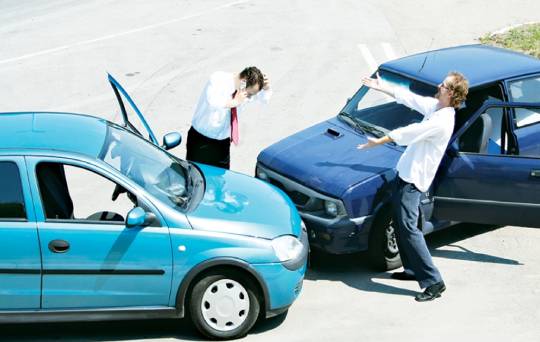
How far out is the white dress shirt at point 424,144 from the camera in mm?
8266

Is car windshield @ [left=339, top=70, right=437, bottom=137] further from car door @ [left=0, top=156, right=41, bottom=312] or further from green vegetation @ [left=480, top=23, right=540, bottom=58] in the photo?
green vegetation @ [left=480, top=23, right=540, bottom=58]

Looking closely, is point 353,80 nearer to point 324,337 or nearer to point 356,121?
point 356,121

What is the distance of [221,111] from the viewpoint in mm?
9398

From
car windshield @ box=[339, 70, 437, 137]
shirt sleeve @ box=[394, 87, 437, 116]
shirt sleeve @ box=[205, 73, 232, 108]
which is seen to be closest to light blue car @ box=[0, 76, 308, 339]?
shirt sleeve @ box=[205, 73, 232, 108]

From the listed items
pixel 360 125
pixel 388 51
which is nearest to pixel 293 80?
pixel 388 51

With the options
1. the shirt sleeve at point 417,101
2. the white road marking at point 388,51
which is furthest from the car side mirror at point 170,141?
the white road marking at point 388,51

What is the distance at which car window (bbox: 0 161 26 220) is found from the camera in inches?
282

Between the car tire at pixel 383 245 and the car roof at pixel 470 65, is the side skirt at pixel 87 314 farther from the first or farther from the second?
the car roof at pixel 470 65

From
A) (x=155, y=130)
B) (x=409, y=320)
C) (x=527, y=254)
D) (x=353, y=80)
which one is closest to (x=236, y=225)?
(x=409, y=320)

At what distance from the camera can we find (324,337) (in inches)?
304

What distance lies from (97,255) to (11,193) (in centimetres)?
82

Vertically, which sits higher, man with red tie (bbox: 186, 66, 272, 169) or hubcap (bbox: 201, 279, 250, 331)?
man with red tie (bbox: 186, 66, 272, 169)

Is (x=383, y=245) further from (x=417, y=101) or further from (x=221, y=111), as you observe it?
(x=221, y=111)

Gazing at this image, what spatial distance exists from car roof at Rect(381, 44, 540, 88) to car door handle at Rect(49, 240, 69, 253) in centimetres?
421
